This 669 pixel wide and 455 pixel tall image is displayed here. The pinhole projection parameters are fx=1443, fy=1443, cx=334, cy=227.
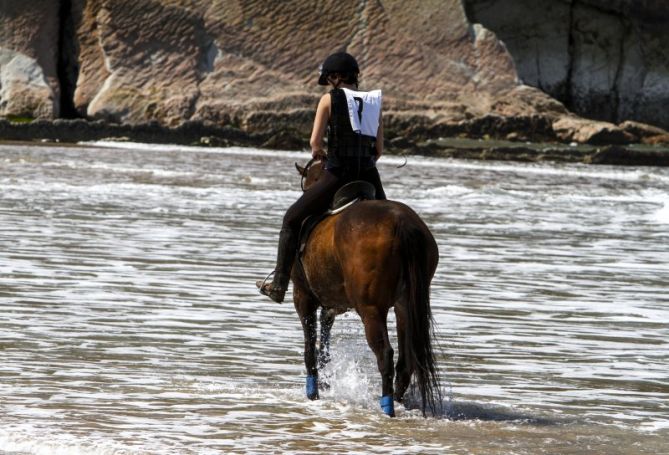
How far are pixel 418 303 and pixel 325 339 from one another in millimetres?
1162

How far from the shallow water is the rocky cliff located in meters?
29.7

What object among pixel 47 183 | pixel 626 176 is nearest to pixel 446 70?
pixel 626 176

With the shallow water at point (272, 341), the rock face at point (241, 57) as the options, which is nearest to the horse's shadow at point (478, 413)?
the shallow water at point (272, 341)

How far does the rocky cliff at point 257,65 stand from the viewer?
50312 mm

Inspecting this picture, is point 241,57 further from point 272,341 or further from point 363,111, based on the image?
point 363,111

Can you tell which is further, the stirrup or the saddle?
the stirrup

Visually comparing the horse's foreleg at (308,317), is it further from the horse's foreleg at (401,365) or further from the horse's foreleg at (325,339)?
the horse's foreleg at (401,365)

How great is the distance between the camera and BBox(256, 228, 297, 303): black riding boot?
25.9 ft

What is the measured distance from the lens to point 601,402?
7793mm

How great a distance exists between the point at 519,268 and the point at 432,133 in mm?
35541

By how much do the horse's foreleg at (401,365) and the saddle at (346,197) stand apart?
27.5 inches

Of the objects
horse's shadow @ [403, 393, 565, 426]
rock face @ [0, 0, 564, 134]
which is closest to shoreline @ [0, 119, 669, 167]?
rock face @ [0, 0, 564, 134]

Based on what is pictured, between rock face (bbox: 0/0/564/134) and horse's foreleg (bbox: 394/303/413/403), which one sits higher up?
rock face (bbox: 0/0/564/134)

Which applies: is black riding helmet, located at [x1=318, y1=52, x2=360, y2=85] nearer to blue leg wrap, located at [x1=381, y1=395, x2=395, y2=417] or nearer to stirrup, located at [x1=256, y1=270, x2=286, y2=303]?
stirrup, located at [x1=256, y1=270, x2=286, y2=303]
